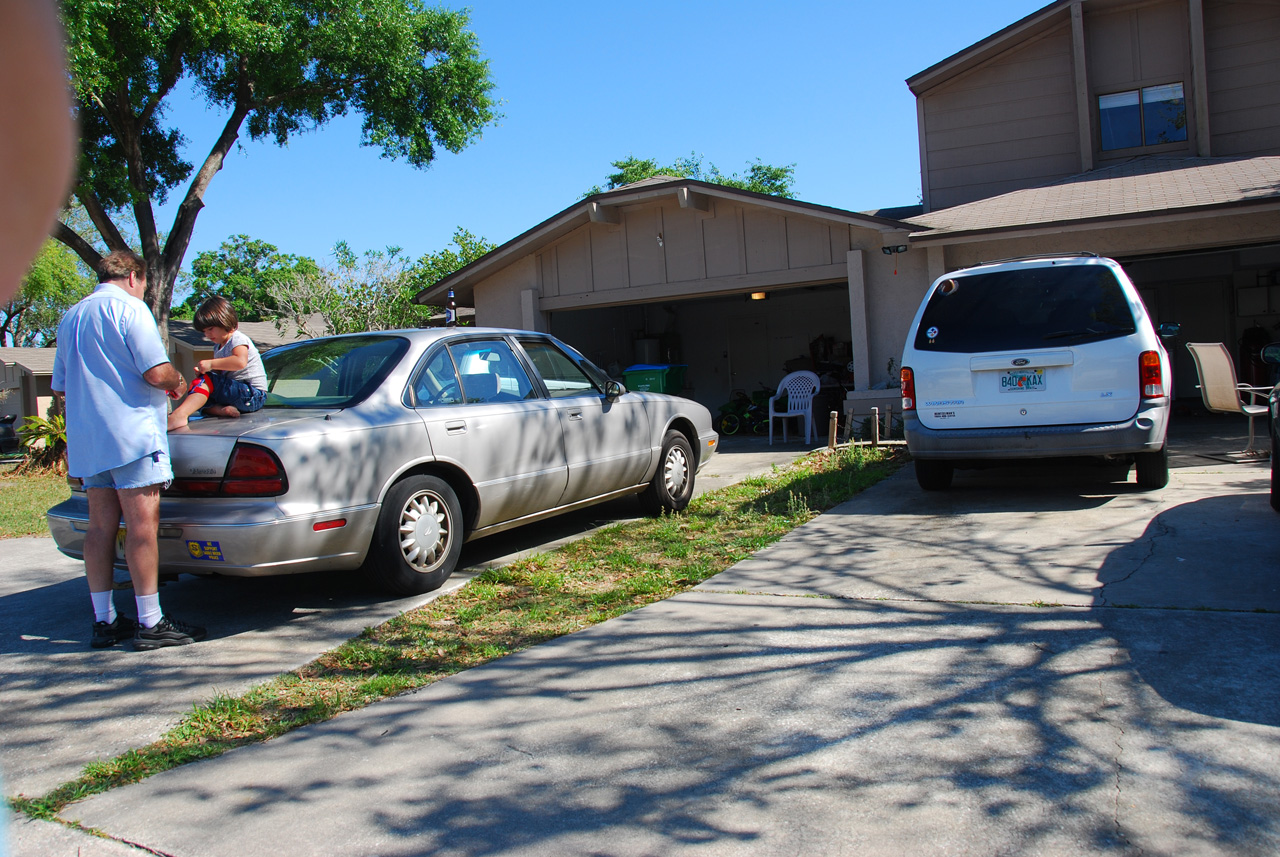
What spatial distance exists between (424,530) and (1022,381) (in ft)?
14.1

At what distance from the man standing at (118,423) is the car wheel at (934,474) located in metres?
5.32

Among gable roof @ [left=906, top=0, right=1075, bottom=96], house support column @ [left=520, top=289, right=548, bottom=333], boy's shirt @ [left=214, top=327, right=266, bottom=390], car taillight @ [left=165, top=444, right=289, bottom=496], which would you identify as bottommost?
car taillight @ [left=165, top=444, right=289, bottom=496]

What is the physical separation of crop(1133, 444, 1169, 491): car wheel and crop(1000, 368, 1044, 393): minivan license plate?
92cm

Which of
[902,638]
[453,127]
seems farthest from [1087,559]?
[453,127]

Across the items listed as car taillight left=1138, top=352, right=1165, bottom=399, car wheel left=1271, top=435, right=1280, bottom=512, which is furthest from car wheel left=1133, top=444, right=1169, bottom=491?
car wheel left=1271, top=435, right=1280, bottom=512

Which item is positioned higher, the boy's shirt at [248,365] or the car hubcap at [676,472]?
the boy's shirt at [248,365]

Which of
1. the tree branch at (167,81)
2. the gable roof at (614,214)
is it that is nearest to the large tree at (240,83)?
the tree branch at (167,81)

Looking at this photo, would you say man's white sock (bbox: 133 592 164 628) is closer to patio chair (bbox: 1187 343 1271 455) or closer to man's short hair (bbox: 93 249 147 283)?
man's short hair (bbox: 93 249 147 283)

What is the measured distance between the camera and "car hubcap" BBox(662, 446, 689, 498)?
740 centimetres

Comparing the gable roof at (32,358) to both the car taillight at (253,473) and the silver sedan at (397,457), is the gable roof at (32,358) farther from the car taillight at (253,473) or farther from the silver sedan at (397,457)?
the car taillight at (253,473)

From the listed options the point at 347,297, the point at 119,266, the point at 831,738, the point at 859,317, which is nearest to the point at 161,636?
the point at 119,266

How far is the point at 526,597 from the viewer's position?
5254 millimetres

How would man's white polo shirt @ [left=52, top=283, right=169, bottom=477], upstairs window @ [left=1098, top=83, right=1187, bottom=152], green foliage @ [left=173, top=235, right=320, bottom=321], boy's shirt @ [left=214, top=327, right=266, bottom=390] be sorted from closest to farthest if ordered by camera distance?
man's white polo shirt @ [left=52, top=283, right=169, bottom=477] < boy's shirt @ [left=214, top=327, right=266, bottom=390] < upstairs window @ [left=1098, top=83, right=1187, bottom=152] < green foliage @ [left=173, top=235, right=320, bottom=321]

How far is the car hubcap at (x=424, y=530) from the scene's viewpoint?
16.7 ft
